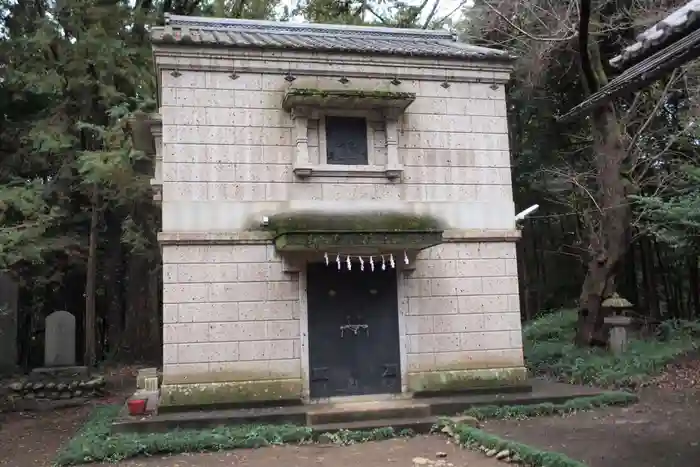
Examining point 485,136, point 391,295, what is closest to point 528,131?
point 485,136

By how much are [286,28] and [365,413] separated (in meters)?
7.66

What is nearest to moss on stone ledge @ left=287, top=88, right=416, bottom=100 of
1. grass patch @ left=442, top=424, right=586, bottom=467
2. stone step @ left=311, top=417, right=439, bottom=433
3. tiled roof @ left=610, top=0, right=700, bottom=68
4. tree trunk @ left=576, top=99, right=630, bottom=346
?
tiled roof @ left=610, top=0, right=700, bottom=68

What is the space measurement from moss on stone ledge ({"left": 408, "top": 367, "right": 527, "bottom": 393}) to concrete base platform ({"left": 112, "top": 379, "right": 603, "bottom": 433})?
0.20 metres

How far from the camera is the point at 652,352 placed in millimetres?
12969

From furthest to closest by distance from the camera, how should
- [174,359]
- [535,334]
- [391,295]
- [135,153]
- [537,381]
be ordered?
[535,334], [135,153], [537,381], [391,295], [174,359]

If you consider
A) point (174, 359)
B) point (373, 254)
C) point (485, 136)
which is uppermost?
point (485, 136)

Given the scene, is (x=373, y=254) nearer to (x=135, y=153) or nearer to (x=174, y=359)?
(x=174, y=359)

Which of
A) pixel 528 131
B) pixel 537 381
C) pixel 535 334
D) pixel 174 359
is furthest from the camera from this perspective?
pixel 528 131

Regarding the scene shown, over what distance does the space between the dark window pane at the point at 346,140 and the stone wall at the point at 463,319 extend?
2.02m

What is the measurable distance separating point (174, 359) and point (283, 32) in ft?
21.9

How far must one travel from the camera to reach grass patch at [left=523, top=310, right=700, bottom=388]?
1205 cm

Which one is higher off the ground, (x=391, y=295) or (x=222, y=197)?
(x=222, y=197)

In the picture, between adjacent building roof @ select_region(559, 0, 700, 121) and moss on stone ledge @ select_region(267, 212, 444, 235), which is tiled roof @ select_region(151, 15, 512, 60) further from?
adjacent building roof @ select_region(559, 0, 700, 121)

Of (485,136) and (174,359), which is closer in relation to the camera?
(174,359)
